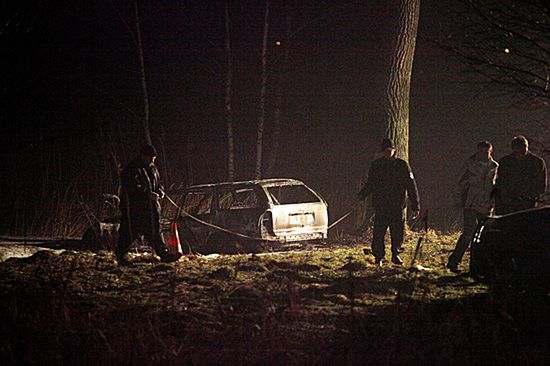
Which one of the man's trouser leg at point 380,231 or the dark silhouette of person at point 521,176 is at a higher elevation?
the dark silhouette of person at point 521,176

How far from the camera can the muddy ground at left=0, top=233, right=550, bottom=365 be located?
7.34m

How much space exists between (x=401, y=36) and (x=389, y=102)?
1.40 metres

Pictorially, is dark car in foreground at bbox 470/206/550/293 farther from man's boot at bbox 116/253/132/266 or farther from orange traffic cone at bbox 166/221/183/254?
orange traffic cone at bbox 166/221/183/254

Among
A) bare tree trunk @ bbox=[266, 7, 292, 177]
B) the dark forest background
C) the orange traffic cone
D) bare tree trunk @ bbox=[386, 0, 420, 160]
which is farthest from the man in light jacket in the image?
bare tree trunk @ bbox=[266, 7, 292, 177]

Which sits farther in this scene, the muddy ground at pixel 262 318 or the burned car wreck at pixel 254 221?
the burned car wreck at pixel 254 221

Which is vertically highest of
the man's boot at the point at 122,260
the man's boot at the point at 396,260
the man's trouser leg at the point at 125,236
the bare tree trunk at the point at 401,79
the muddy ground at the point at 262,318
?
the bare tree trunk at the point at 401,79

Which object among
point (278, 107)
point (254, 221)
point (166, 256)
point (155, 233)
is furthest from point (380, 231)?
point (278, 107)

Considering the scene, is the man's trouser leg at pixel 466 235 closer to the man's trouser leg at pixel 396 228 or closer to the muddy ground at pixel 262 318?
the muddy ground at pixel 262 318

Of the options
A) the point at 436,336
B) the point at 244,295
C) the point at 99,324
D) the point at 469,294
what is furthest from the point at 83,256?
the point at 436,336

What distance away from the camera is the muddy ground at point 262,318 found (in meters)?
7.34

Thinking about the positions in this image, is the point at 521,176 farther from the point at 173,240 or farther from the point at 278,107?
the point at 278,107

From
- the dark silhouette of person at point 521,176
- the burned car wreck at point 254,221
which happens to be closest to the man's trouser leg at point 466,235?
the dark silhouette of person at point 521,176

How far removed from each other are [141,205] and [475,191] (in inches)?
195

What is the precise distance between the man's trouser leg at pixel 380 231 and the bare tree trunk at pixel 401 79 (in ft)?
16.3
